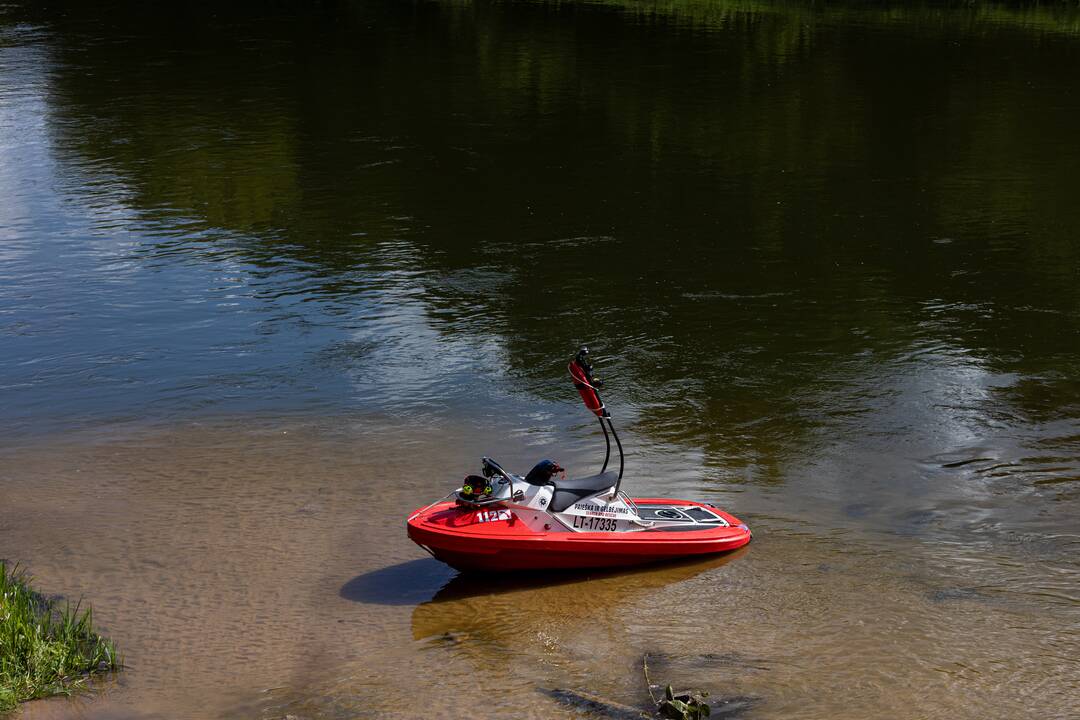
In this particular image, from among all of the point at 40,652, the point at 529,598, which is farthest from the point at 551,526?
the point at 40,652

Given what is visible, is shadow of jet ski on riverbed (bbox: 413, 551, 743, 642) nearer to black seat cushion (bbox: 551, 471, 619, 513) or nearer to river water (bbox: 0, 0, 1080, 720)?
river water (bbox: 0, 0, 1080, 720)

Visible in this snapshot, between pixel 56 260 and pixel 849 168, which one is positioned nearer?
pixel 56 260

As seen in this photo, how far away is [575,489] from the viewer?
12773 millimetres

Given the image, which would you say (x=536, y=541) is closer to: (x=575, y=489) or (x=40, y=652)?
(x=575, y=489)

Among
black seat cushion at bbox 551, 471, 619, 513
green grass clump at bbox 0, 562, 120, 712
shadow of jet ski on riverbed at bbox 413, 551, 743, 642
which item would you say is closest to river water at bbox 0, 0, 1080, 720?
shadow of jet ski on riverbed at bbox 413, 551, 743, 642

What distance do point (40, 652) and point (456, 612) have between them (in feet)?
12.7

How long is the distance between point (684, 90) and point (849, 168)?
35.1 ft

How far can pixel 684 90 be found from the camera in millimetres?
40562

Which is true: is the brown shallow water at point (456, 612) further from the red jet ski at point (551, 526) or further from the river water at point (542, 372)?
the red jet ski at point (551, 526)

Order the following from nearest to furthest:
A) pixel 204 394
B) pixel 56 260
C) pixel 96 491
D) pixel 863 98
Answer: pixel 96 491 < pixel 204 394 < pixel 56 260 < pixel 863 98

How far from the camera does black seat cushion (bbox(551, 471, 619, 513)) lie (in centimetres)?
1264

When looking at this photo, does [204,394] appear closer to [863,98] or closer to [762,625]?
[762,625]

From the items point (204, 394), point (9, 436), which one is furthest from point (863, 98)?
point (9, 436)

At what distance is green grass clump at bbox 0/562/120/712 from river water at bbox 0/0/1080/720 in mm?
253
